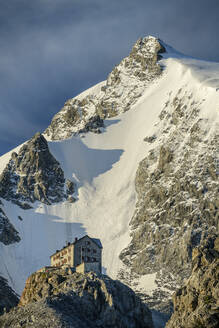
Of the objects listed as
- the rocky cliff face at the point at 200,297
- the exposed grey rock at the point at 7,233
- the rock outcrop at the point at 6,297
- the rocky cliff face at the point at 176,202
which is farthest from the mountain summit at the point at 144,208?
the rocky cliff face at the point at 200,297

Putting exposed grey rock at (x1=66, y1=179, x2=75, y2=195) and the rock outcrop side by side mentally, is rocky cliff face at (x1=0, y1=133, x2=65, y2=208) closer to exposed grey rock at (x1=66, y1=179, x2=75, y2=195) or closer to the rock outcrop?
exposed grey rock at (x1=66, y1=179, x2=75, y2=195)

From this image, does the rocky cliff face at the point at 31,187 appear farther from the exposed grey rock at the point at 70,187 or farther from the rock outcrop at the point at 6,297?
the rock outcrop at the point at 6,297

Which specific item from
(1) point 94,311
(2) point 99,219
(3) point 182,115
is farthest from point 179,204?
(1) point 94,311

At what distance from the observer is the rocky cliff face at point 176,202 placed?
143 metres

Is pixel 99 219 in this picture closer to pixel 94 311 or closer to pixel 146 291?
pixel 146 291

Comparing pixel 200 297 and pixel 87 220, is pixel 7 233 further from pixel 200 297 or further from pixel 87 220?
pixel 200 297

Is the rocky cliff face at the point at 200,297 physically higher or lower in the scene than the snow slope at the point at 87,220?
lower

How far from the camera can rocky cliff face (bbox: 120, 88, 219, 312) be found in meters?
143

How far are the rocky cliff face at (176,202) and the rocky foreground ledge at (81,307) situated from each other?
166 feet

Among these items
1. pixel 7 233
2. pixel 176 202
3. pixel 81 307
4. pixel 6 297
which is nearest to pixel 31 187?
pixel 7 233

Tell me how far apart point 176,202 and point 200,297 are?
9639cm

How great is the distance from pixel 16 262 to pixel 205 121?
83966 millimetres

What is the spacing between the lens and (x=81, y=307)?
71.6 meters

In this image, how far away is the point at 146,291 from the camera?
131 m
